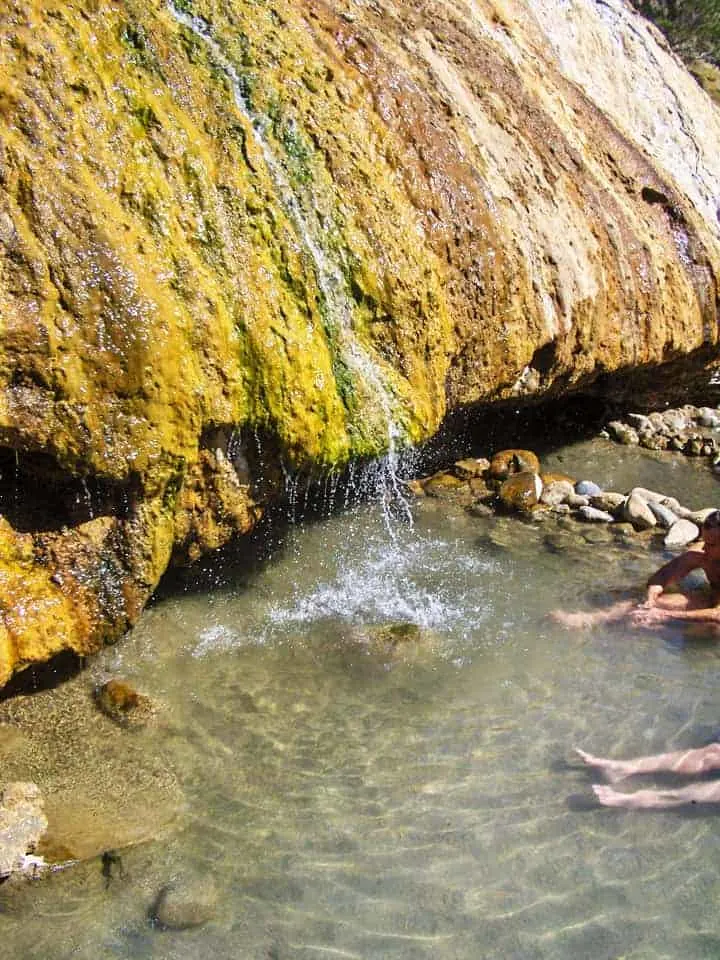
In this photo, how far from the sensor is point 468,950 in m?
2.94

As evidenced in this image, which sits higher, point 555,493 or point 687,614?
point 555,493

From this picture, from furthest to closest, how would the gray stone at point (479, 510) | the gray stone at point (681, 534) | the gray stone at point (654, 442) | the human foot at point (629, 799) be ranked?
the gray stone at point (654, 442), the gray stone at point (479, 510), the gray stone at point (681, 534), the human foot at point (629, 799)

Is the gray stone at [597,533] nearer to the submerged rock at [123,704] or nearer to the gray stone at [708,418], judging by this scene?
the submerged rock at [123,704]

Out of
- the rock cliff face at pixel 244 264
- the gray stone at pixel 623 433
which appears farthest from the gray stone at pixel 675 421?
the rock cliff face at pixel 244 264

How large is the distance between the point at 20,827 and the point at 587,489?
224 inches

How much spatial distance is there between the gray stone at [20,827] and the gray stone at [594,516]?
5.02 m

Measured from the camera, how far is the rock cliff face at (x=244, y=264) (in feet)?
12.3

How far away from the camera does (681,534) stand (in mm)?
6695

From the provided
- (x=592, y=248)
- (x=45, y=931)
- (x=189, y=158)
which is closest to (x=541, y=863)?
(x=45, y=931)

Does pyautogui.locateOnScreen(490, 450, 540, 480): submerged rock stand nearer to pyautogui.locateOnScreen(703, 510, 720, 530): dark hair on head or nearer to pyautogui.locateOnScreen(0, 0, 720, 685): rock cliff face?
pyautogui.locateOnScreen(0, 0, 720, 685): rock cliff face

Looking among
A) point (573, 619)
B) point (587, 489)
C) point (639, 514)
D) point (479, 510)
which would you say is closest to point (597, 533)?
point (639, 514)

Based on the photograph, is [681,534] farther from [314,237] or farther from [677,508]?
[314,237]

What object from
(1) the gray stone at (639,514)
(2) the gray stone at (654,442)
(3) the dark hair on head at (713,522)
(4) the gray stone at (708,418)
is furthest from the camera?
(4) the gray stone at (708,418)

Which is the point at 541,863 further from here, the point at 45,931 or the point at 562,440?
the point at 562,440
